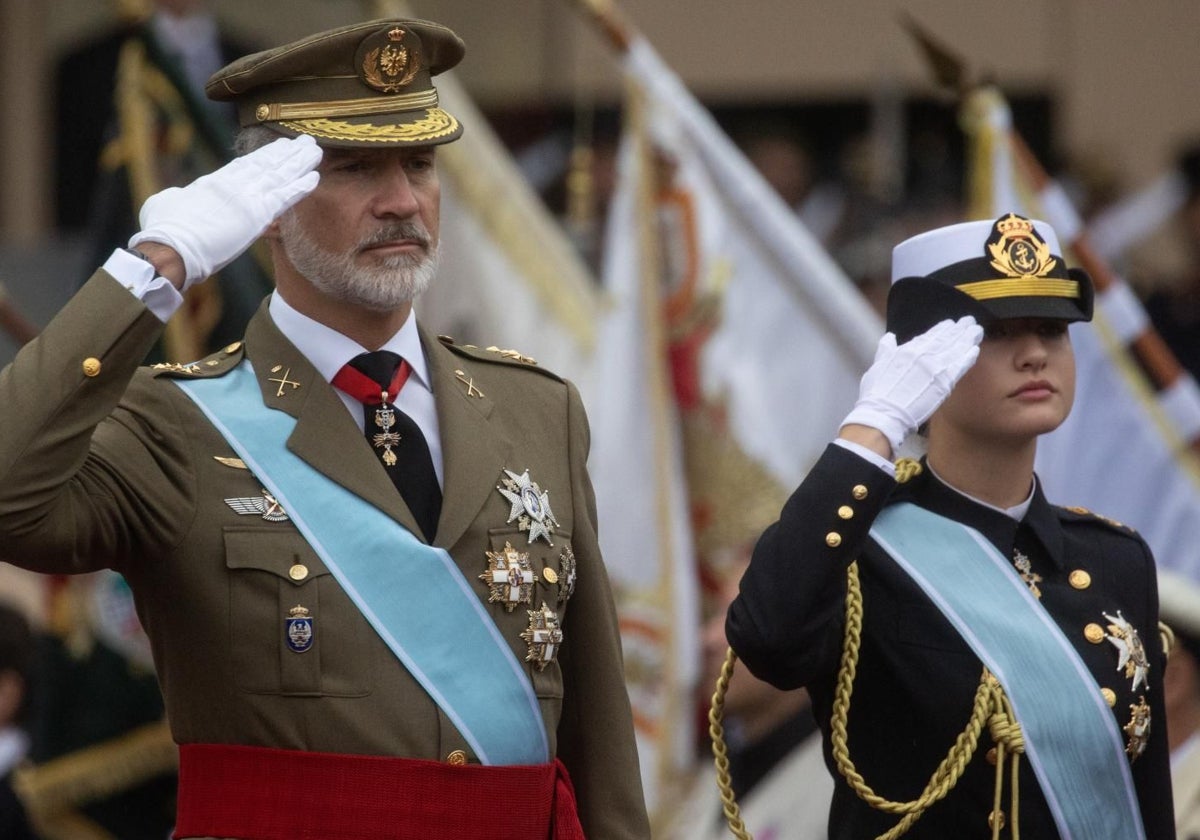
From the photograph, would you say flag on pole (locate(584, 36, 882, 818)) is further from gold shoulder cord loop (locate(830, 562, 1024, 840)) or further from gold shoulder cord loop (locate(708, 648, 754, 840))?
gold shoulder cord loop (locate(830, 562, 1024, 840))

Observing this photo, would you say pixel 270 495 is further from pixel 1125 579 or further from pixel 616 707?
pixel 1125 579

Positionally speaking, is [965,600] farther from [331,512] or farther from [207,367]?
[207,367]

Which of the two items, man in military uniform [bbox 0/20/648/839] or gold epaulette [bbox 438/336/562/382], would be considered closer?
man in military uniform [bbox 0/20/648/839]

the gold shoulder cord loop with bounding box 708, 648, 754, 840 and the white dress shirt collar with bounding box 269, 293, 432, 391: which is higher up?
the white dress shirt collar with bounding box 269, 293, 432, 391

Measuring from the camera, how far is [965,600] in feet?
13.3

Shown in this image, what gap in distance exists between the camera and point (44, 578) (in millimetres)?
7246

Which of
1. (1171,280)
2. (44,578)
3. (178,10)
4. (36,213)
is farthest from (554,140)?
(44,578)

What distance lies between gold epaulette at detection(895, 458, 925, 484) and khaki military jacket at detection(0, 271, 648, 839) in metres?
0.51

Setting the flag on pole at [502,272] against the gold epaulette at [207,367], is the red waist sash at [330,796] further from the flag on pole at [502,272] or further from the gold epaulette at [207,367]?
the flag on pole at [502,272]

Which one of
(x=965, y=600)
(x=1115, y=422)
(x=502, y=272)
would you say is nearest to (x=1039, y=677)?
(x=965, y=600)

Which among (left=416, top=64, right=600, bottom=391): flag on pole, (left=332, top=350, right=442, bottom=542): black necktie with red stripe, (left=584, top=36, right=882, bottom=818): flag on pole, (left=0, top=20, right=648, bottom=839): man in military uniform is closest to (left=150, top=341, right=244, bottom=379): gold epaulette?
(left=0, top=20, right=648, bottom=839): man in military uniform

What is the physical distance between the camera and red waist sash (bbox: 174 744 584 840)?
12.0 feet

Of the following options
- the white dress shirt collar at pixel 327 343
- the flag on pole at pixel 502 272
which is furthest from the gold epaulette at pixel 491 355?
the flag on pole at pixel 502 272

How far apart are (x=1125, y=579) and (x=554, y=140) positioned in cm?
875
